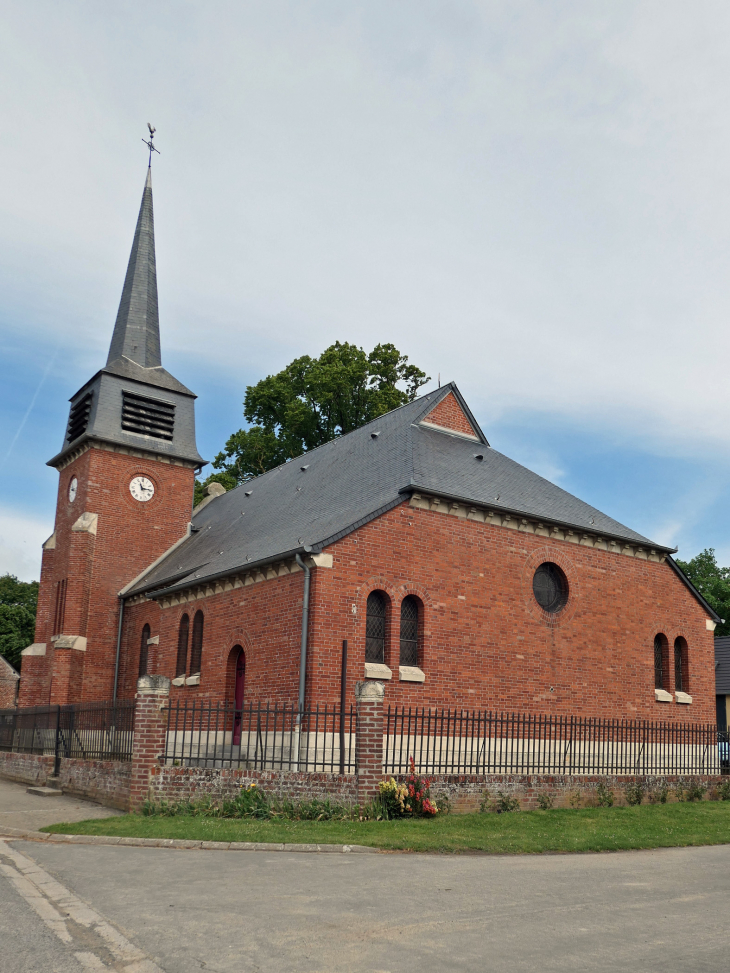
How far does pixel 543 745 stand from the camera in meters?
18.6

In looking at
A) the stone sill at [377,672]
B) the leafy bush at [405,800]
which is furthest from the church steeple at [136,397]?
the leafy bush at [405,800]

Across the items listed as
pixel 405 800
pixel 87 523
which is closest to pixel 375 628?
pixel 405 800

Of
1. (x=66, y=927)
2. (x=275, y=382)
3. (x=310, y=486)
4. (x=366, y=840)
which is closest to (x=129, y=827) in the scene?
Answer: (x=366, y=840)

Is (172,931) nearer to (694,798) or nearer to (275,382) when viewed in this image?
(694,798)

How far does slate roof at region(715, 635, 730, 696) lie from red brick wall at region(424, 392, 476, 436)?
18.4 m

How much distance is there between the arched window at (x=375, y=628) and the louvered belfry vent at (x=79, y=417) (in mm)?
16430

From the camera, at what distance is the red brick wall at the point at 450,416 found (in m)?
22.7

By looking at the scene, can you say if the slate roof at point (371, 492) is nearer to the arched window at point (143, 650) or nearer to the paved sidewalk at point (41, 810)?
the arched window at point (143, 650)

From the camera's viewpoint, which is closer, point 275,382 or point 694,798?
point 694,798

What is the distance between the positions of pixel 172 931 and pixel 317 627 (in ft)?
34.0

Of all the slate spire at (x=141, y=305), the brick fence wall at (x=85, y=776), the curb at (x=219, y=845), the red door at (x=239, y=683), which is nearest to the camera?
the curb at (x=219, y=845)

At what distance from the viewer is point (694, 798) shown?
1672 cm

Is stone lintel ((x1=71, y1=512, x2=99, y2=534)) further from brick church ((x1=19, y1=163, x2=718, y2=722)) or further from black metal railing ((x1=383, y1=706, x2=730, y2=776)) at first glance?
black metal railing ((x1=383, y1=706, x2=730, y2=776))

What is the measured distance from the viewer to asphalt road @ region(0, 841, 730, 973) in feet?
18.7
